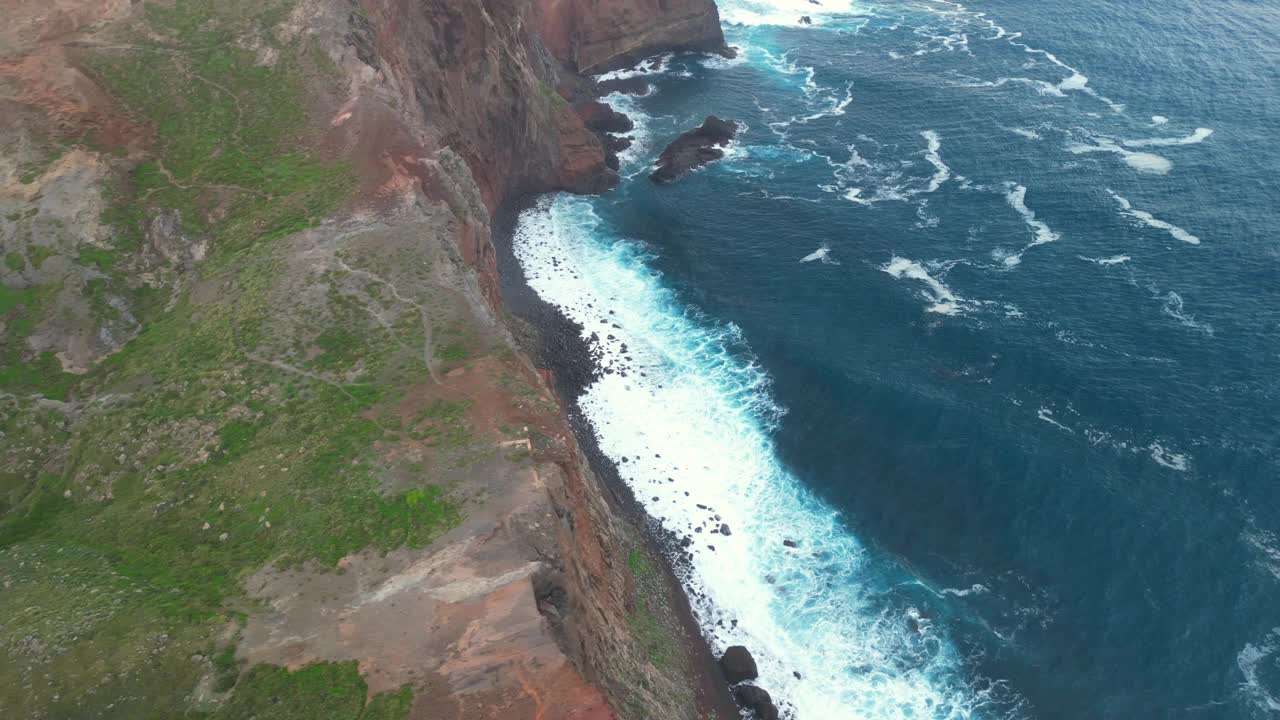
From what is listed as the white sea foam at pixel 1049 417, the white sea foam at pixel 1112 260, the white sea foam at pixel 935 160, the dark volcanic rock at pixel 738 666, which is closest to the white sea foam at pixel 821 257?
the white sea foam at pixel 935 160

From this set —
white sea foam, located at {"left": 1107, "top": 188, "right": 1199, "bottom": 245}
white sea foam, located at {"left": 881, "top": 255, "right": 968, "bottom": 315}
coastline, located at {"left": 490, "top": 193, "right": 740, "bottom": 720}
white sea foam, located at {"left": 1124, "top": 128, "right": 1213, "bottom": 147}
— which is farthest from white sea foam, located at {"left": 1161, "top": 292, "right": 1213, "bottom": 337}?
coastline, located at {"left": 490, "top": 193, "right": 740, "bottom": 720}

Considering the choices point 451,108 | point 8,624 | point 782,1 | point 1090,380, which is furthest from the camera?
point 782,1

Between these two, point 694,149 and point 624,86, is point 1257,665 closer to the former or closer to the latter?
point 694,149

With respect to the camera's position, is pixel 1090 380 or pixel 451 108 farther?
pixel 451 108

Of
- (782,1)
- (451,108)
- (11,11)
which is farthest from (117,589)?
(782,1)

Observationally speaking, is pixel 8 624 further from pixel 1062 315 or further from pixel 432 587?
pixel 1062 315

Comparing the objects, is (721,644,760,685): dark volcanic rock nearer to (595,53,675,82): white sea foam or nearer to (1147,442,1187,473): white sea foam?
(1147,442,1187,473): white sea foam

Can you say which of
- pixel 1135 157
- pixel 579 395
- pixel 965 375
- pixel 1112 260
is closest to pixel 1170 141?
pixel 1135 157
